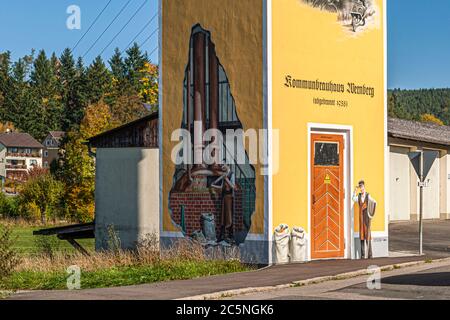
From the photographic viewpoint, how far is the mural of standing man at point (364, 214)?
76.3ft

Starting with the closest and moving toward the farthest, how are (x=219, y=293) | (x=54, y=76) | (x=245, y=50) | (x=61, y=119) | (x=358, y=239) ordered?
1. (x=219, y=293)
2. (x=245, y=50)
3. (x=358, y=239)
4. (x=61, y=119)
5. (x=54, y=76)

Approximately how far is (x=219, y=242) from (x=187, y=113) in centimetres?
340

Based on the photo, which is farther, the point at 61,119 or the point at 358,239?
the point at 61,119

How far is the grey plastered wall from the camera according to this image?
24938 millimetres

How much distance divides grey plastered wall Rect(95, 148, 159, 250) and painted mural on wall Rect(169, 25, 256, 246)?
1373 millimetres

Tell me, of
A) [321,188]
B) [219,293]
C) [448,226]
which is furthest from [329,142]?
[448,226]

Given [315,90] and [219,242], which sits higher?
[315,90]

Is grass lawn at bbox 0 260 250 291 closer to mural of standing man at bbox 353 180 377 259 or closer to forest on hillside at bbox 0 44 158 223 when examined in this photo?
mural of standing man at bbox 353 180 377 259

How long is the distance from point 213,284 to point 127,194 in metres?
9.44

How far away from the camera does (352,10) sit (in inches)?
920

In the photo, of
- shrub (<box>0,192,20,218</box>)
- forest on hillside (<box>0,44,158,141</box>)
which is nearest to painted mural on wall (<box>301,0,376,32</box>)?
shrub (<box>0,192,20,218</box>)

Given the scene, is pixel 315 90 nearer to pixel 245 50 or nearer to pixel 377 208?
pixel 245 50

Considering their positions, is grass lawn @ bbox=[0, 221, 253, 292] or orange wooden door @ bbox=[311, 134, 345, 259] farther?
orange wooden door @ bbox=[311, 134, 345, 259]
